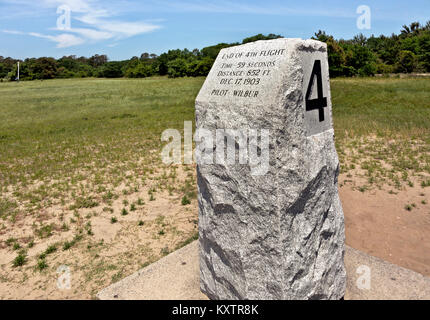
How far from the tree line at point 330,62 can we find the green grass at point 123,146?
13.6 meters

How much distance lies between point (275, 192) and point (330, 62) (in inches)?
1457

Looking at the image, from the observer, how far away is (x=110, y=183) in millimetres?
7996

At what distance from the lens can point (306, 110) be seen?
292cm

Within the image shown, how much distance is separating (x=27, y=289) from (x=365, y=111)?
57.4 feet

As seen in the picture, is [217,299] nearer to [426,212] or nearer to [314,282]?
[314,282]

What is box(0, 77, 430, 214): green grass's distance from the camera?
7.49 meters

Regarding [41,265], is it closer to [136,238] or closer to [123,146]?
[136,238]

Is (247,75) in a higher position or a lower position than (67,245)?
higher

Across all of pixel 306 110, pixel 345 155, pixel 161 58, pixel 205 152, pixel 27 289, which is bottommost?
pixel 27 289

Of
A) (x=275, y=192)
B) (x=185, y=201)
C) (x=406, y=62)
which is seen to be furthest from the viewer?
(x=406, y=62)

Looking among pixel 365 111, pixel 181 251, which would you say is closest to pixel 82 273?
pixel 181 251

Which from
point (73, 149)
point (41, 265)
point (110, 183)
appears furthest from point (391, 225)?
point (73, 149)

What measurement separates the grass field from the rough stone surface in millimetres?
2152

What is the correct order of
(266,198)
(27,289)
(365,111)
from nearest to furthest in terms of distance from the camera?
(266,198) < (27,289) < (365,111)
